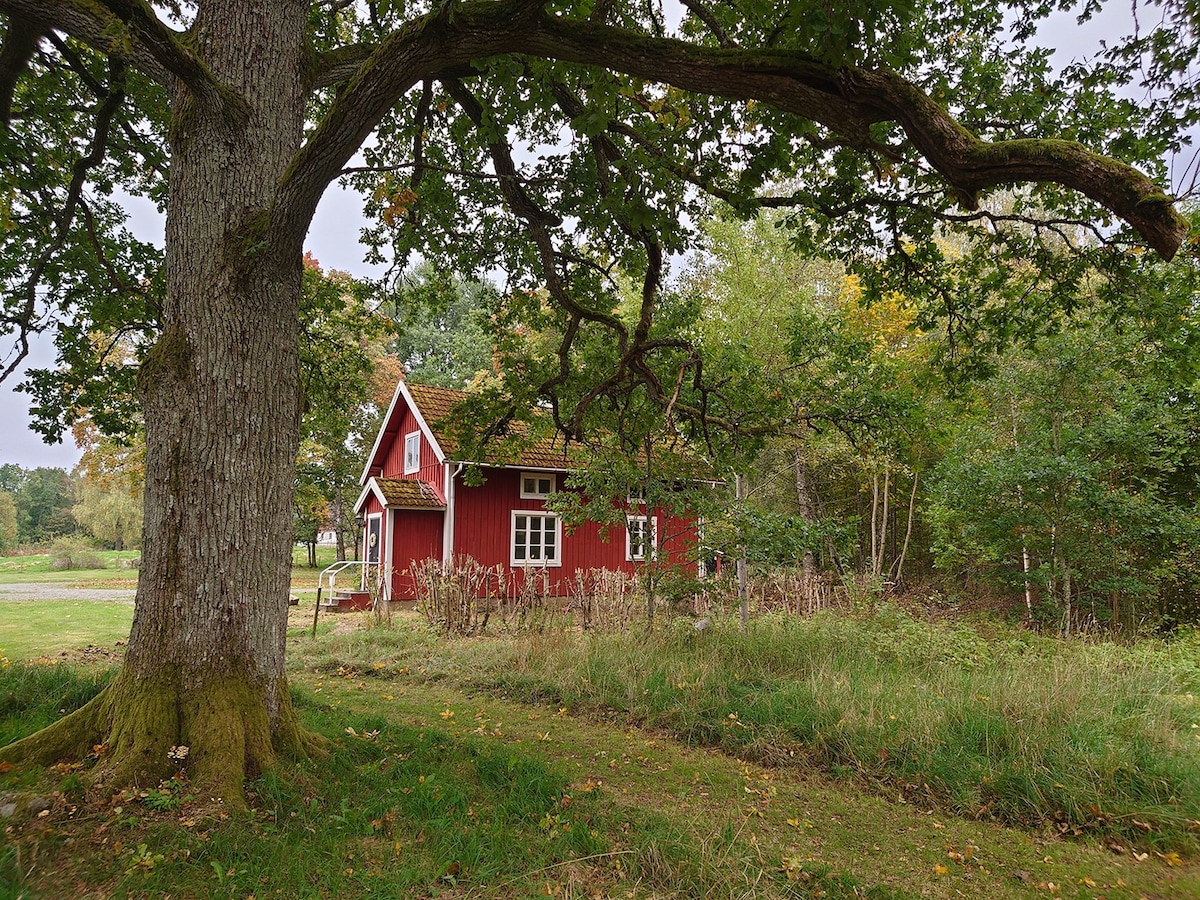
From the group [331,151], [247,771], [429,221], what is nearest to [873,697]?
[247,771]

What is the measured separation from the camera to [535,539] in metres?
18.3

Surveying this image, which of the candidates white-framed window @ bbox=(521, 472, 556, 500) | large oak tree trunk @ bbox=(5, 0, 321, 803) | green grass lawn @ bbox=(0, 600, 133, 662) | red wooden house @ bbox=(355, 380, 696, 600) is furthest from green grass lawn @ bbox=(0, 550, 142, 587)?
large oak tree trunk @ bbox=(5, 0, 321, 803)

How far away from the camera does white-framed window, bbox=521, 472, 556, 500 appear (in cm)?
1814

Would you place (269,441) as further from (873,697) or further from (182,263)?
(873,697)

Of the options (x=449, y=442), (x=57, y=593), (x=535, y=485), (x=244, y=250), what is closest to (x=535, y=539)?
(x=535, y=485)

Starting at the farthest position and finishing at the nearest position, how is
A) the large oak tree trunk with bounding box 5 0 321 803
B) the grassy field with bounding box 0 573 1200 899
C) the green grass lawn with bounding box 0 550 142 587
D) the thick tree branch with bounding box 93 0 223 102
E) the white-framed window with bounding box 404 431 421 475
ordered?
1. the green grass lawn with bounding box 0 550 142 587
2. the white-framed window with bounding box 404 431 421 475
3. the large oak tree trunk with bounding box 5 0 321 803
4. the thick tree branch with bounding box 93 0 223 102
5. the grassy field with bounding box 0 573 1200 899

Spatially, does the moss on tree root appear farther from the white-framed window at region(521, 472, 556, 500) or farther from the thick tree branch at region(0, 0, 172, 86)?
the white-framed window at region(521, 472, 556, 500)

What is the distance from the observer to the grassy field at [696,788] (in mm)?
3252

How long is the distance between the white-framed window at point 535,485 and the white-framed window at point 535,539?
1.56 ft

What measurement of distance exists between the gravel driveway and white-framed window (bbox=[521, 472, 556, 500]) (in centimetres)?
1280

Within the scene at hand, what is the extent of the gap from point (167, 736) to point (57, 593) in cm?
2360

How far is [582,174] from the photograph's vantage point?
22.2 ft

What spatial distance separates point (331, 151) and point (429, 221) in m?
4.23

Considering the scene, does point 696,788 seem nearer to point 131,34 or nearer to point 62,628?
point 131,34
